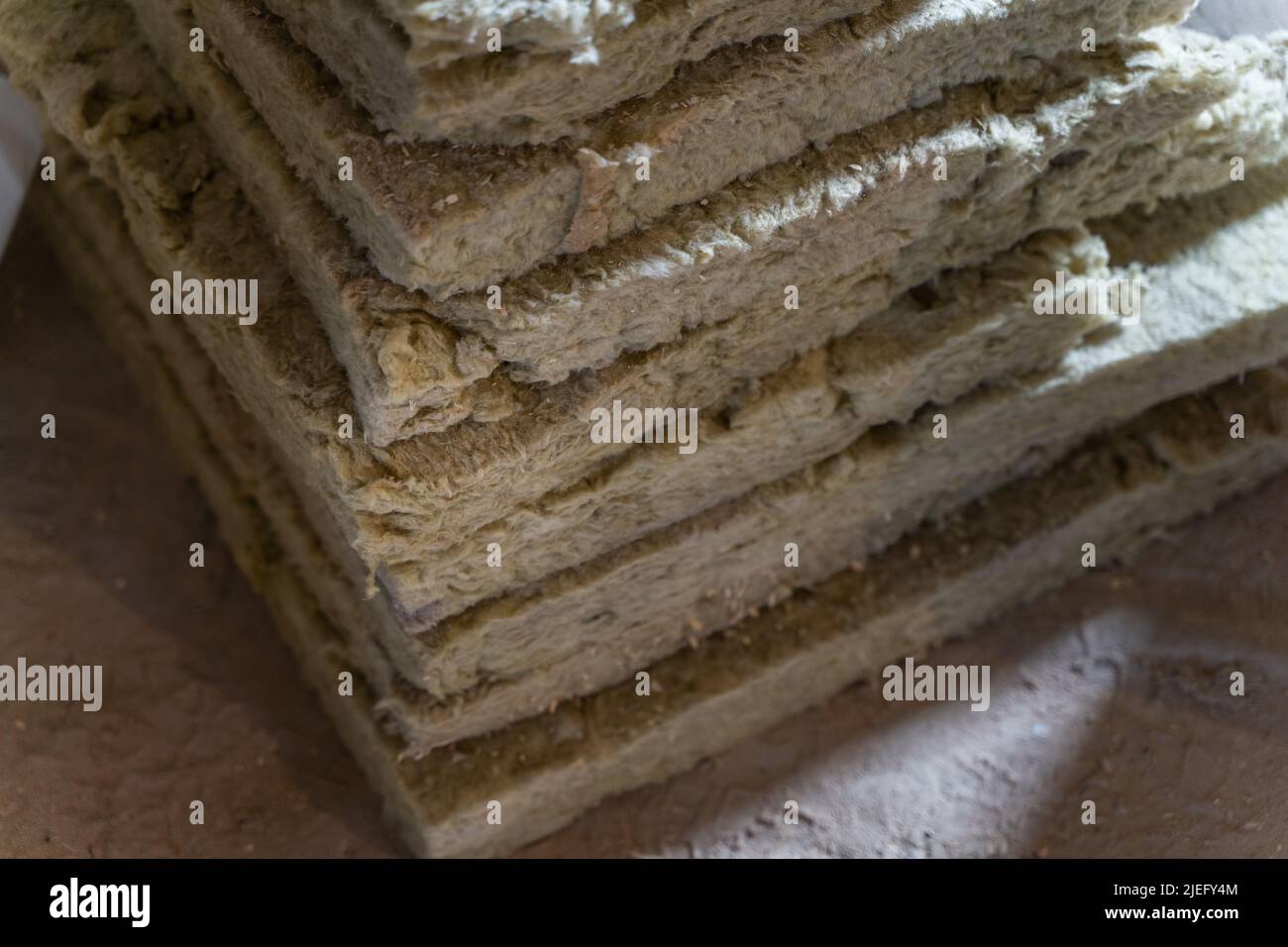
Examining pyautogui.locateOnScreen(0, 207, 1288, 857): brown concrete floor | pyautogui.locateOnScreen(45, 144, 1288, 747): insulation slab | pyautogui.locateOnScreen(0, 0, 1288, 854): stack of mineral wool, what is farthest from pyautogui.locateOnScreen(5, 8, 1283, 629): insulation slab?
pyautogui.locateOnScreen(0, 207, 1288, 857): brown concrete floor

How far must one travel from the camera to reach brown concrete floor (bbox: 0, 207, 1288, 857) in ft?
10.6

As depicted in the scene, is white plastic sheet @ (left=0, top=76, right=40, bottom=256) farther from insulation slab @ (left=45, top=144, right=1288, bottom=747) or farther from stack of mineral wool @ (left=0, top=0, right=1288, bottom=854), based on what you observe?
insulation slab @ (left=45, top=144, right=1288, bottom=747)

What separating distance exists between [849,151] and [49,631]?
230cm

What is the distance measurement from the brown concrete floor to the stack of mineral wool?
0.38 ft

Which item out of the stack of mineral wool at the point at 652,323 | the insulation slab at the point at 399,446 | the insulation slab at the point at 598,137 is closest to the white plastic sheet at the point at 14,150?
the stack of mineral wool at the point at 652,323

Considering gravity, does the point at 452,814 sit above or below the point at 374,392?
below

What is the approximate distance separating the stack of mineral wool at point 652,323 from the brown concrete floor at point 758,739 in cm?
12

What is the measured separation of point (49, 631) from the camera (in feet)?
11.3

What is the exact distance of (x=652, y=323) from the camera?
240 centimetres

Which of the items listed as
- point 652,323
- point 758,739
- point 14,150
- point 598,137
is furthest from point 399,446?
point 14,150

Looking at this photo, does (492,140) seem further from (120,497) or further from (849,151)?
Result: (120,497)

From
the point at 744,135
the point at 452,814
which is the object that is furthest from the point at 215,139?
the point at 452,814

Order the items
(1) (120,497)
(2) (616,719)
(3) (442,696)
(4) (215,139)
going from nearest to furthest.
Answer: (4) (215,139), (3) (442,696), (2) (616,719), (1) (120,497)

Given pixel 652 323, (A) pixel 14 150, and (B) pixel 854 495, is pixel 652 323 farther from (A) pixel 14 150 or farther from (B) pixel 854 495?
(A) pixel 14 150
